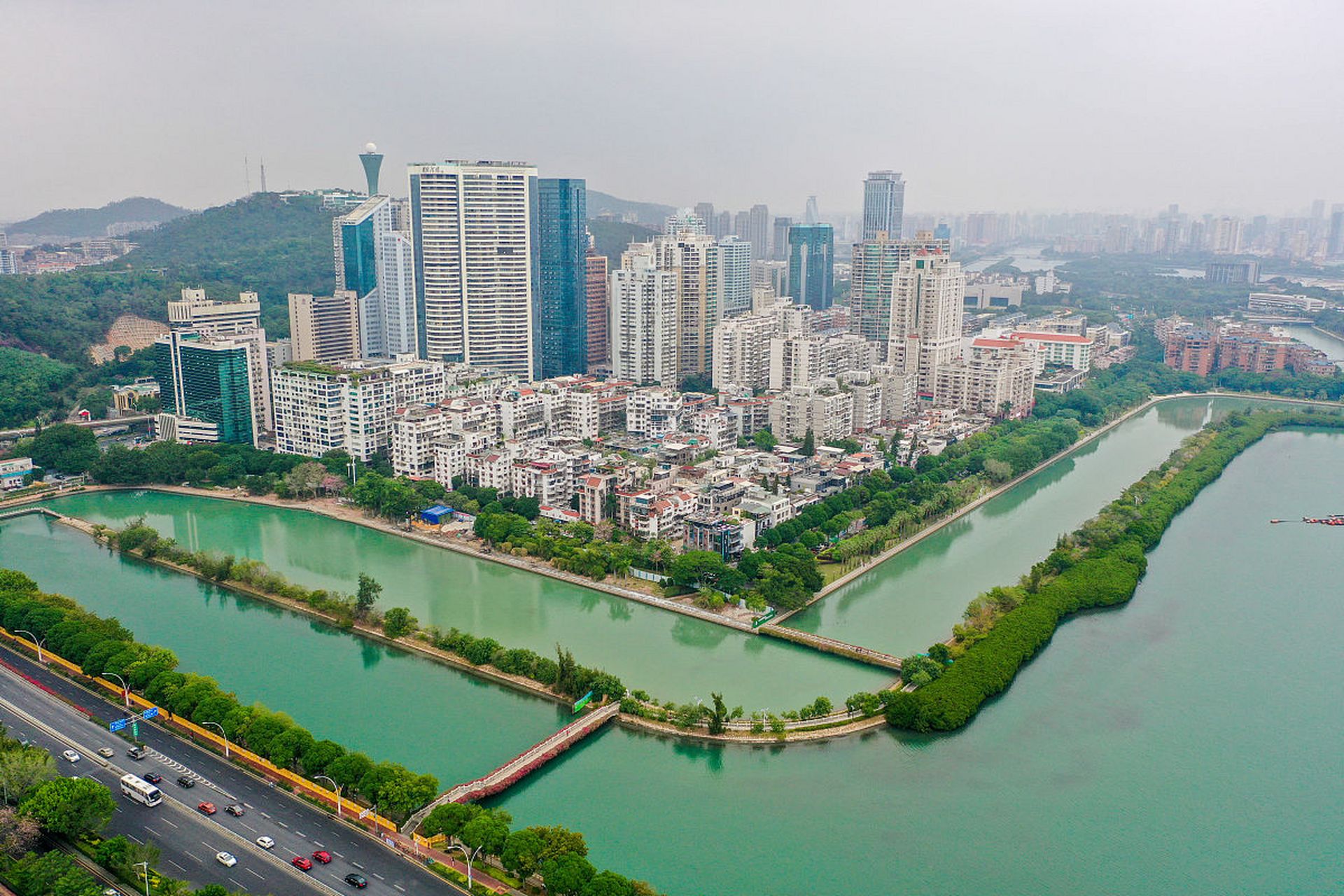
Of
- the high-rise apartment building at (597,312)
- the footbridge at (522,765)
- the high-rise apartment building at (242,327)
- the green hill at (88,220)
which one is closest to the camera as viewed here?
the footbridge at (522,765)

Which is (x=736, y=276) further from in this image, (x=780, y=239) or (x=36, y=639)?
(x=36, y=639)

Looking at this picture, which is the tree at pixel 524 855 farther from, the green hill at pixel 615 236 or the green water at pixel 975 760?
the green hill at pixel 615 236

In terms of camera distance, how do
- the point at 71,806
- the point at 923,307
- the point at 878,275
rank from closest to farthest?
the point at 71,806
the point at 923,307
the point at 878,275

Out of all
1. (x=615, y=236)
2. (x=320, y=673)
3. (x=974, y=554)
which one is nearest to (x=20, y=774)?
(x=320, y=673)

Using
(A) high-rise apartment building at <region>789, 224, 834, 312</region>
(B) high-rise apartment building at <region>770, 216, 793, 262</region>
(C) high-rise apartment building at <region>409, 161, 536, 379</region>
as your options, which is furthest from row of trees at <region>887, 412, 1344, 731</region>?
(B) high-rise apartment building at <region>770, 216, 793, 262</region>

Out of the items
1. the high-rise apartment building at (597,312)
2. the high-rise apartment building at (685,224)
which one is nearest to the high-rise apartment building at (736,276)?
the high-rise apartment building at (685,224)

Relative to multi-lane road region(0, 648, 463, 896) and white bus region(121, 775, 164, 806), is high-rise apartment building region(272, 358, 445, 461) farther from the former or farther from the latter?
white bus region(121, 775, 164, 806)
